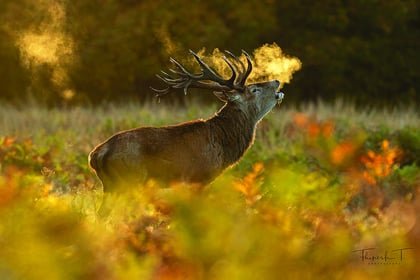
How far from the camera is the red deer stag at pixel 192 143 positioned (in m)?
7.93

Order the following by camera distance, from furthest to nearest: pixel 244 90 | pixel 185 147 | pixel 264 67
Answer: pixel 264 67, pixel 244 90, pixel 185 147

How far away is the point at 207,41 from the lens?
23.7 metres

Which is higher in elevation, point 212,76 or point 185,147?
point 212,76

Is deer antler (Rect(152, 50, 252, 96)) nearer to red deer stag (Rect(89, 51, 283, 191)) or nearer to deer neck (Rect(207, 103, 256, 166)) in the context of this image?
red deer stag (Rect(89, 51, 283, 191))

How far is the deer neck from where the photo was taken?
8961 millimetres

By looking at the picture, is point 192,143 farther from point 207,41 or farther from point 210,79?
point 207,41

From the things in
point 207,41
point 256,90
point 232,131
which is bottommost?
point 207,41

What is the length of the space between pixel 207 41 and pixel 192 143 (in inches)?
606

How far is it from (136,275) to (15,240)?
0.34 meters

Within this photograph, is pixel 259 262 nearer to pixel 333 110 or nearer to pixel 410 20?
pixel 333 110

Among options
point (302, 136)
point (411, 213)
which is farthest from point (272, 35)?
point (411, 213)

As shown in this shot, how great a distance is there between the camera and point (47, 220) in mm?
2779
